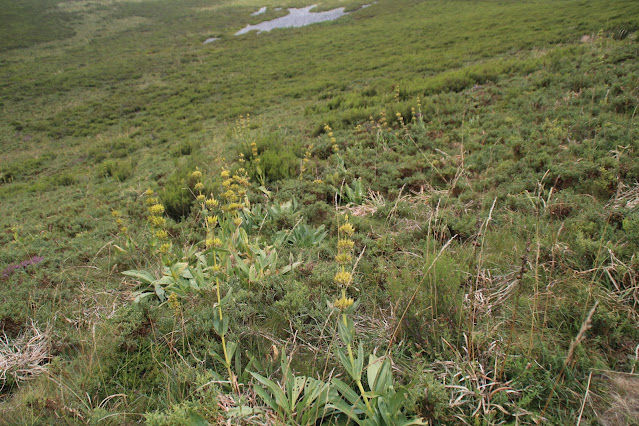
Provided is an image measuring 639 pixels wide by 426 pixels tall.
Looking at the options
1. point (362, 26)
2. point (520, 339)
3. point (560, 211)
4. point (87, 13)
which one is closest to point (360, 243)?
point (520, 339)

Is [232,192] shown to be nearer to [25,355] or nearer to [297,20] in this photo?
[25,355]

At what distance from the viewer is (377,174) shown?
5.54 metres

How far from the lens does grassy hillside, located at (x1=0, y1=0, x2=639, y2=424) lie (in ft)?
6.00

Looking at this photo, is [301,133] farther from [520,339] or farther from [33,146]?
[33,146]

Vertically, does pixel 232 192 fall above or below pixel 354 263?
above

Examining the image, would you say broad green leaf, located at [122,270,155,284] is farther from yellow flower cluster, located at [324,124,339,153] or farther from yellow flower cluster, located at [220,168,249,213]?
yellow flower cluster, located at [324,124,339,153]

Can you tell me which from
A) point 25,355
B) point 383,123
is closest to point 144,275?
point 25,355

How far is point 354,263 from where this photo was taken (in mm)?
3207

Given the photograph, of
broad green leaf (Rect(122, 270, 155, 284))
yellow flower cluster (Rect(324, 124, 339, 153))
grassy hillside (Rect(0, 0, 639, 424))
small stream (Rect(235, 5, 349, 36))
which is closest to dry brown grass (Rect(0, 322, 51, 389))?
grassy hillside (Rect(0, 0, 639, 424))

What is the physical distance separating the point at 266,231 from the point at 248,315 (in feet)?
Answer: 5.74

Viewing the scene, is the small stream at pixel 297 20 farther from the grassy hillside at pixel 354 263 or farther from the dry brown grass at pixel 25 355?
the dry brown grass at pixel 25 355

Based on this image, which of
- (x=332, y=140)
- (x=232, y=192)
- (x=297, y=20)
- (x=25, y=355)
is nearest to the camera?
(x=25, y=355)

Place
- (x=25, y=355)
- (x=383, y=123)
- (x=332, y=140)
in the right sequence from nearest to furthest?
(x=25, y=355) < (x=332, y=140) < (x=383, y=123)

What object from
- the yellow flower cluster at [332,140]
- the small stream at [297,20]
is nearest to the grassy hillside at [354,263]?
the yellow flower cluster at [332,140]
